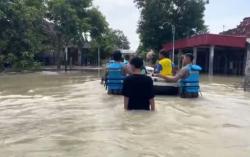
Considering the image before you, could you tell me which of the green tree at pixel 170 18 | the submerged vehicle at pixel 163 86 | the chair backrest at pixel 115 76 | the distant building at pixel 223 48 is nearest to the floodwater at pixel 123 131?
the chair backrest at pixel 115 76

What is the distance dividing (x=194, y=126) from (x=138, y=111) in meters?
1.23

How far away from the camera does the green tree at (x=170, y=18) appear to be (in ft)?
205

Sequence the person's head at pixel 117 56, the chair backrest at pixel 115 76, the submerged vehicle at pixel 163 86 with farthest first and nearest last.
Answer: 1. the submerged vehicle at pixel 163 86
2. the chair backrest at pixel 115 76
3. the person's head at pixel 117 56

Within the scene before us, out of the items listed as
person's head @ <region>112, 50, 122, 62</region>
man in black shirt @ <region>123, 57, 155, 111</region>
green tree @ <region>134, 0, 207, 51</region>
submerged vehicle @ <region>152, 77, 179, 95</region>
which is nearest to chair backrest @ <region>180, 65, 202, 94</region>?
submerged vehicle @ <region>152, 77, 179, 95</region>

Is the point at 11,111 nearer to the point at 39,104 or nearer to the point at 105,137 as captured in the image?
the point at 39,104

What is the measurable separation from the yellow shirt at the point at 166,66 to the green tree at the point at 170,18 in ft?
158

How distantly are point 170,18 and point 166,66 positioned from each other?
4957cm

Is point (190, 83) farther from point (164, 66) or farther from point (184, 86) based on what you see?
point (164, 66)

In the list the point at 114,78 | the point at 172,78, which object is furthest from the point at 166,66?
the point at 114,78

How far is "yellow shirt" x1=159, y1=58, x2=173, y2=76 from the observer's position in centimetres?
1416

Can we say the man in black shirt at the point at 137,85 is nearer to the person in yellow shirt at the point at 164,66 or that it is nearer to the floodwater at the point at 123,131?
the floodwater at the point at 123,131

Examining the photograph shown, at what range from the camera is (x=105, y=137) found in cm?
761

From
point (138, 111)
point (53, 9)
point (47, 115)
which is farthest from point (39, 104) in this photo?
point (53, 9)

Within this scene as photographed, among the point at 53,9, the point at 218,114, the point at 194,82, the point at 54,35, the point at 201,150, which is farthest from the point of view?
the point at 54,35
